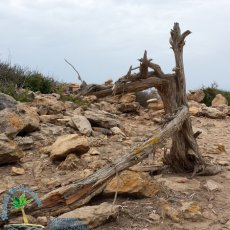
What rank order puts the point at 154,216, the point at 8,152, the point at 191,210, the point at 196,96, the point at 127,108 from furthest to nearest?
the point at 196,96, the point at 127,108, the point at 8,152, the point at 191,210, the point at 154,216

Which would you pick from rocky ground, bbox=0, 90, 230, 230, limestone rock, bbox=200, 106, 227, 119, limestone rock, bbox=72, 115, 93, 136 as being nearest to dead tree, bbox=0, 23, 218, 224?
rocky ground, bbox=0, 90, 230, 230

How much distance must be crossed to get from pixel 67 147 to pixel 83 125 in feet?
4.41

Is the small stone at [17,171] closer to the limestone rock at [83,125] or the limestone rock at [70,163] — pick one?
the limestone rock at [70,163]

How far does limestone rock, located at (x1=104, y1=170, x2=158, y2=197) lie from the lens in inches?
145

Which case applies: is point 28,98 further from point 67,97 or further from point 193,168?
point 193,168

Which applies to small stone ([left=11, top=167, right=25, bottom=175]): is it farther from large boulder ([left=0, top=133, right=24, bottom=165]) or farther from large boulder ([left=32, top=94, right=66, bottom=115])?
large boulder ([left=32, top=94, right=66, bottom=115])

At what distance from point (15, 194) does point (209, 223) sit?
1.74 metres

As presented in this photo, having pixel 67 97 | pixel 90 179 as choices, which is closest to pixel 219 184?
pixel 90 179

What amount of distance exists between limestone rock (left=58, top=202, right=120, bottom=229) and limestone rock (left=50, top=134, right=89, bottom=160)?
1456 mm

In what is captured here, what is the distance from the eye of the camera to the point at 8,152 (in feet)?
14.7

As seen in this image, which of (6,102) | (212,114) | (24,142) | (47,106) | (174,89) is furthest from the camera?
(212,114)

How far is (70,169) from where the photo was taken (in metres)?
4.48

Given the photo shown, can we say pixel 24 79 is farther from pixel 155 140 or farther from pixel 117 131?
pixel 155 140

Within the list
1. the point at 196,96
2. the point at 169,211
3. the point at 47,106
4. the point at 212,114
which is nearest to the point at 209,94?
the point at 196,96
